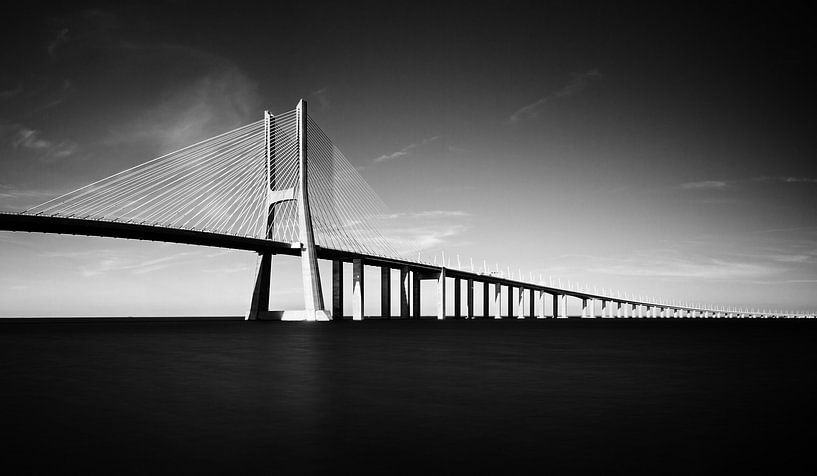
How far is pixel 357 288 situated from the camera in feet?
273

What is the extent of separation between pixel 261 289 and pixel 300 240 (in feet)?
34.5

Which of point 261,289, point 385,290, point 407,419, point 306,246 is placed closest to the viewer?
point 407,419

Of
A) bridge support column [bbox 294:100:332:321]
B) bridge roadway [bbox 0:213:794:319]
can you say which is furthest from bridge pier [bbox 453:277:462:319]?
bridge support column [bbox 294:100:332:321]

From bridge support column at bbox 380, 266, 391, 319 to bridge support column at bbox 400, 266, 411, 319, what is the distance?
231 centimetres

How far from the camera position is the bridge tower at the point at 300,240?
63.4m

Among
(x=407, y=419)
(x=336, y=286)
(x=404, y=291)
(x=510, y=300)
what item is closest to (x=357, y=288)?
(x=336, y=286)

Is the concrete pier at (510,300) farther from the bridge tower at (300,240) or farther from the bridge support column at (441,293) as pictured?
the bridge tower at (300,240)

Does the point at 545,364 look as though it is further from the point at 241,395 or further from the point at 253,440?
the point at 253,440

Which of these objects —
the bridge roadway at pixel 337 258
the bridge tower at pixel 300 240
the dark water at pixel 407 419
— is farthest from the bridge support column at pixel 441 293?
the dark water at pixel 407 419

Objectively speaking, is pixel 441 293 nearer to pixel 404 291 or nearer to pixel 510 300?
pixel 404 291

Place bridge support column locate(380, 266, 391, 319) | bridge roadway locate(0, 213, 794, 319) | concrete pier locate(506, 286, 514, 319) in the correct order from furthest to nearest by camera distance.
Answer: concrete pier locate(506, 286, 514, 319)
bridge support column locate(380, 266, 391, 319)
bridge roadway locate(0, 213, 794, 319)

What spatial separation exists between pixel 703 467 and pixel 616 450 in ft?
3.82

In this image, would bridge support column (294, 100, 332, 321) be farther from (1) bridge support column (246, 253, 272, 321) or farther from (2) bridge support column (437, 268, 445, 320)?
(2) bridge support column (437, 268, 445, 320)

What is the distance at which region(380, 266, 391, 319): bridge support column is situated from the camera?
91.9 metres
